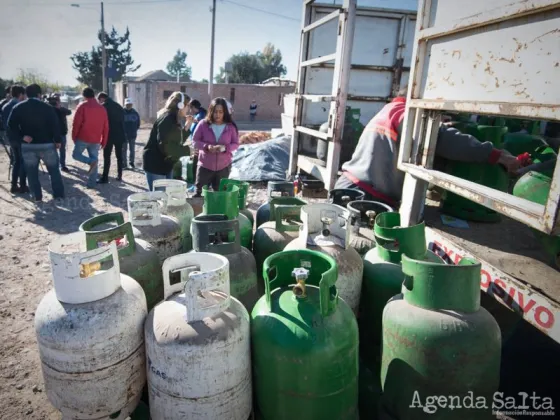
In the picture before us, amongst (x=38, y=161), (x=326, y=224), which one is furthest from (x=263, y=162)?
(x=326, y=224)

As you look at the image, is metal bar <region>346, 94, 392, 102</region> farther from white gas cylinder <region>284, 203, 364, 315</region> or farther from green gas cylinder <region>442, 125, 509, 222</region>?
white gas cylinder <region>284, 203, 364, 315</region>

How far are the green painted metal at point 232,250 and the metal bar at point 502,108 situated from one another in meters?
1.43

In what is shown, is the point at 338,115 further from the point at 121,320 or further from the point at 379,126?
Answer: the point at 121,320

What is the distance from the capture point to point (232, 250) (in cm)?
212

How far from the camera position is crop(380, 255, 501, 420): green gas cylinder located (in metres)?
1.68

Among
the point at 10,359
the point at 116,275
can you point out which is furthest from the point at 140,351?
the point at 10,359

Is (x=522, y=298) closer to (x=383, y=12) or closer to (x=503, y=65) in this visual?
(x=503, y=65)

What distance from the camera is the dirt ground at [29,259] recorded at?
2414mm


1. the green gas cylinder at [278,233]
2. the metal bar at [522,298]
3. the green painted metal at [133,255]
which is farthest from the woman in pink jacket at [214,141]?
the metal bar at [522,298]

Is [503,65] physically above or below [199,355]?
above

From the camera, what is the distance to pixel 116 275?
1.73 meters

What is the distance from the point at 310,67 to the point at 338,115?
1.74 m

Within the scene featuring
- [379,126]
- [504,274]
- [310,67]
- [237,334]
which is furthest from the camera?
[310,67]

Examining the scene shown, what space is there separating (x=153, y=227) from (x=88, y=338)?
930 mm
